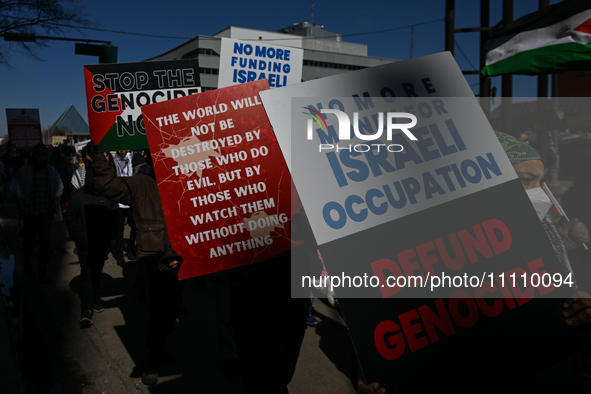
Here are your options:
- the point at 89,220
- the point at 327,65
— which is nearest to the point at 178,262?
the point at 89,220

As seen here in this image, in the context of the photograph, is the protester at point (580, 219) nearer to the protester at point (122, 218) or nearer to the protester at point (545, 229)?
the protester at point (545, 229)

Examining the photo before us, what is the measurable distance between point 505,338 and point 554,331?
0.61 feet

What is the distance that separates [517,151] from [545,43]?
204cm

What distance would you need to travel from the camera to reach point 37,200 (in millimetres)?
6176

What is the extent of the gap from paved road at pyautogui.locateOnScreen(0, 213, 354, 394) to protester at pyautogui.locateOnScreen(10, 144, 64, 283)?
32.3 inches

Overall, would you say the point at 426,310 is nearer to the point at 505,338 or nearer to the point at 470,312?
the point at 470,312

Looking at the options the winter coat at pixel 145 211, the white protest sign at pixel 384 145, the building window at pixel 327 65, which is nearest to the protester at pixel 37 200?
the winter coat at pixel 145 211

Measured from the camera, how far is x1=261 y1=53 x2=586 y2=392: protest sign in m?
1.46

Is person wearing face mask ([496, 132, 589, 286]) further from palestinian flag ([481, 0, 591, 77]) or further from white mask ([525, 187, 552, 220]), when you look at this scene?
palestinian flag ([481, 0, 591, 77])

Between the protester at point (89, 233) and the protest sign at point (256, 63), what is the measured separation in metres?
1.98

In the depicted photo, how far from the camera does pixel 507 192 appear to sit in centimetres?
160

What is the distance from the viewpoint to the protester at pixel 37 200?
613 centimetres

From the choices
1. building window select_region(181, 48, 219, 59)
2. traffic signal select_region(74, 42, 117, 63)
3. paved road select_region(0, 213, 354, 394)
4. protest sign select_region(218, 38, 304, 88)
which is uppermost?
building window select_region(181, 48, 219, 59)

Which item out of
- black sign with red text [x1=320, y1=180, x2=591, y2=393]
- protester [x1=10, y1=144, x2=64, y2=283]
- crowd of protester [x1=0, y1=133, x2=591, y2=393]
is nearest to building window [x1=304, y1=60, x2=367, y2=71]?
protester [x1=10, y1=144, x2=64, y2=283]
